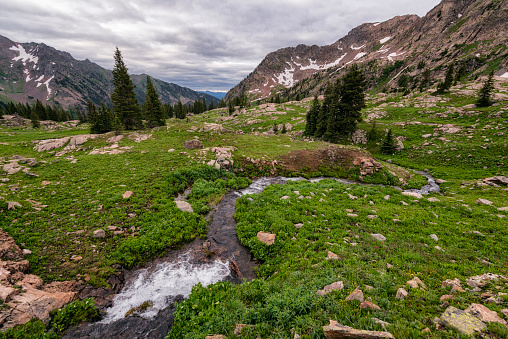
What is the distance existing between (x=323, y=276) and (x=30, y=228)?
18536 mm

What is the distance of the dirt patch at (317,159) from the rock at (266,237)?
16.1 m

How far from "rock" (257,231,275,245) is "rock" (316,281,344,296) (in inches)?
202

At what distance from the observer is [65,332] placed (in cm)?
739

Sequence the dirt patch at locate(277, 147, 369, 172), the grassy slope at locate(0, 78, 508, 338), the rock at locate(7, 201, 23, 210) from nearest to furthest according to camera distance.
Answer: the grassy slope at locate(0, 78, 508, 338), the rock at locate(7, 201, 23, 210), the dirt patch at locate(277, 147, 369, 172)

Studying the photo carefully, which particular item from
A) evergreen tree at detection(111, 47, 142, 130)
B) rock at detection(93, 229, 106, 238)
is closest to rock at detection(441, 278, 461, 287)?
rock at detection(93, 229, 106, 238)

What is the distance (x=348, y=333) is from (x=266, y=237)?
8185 mm

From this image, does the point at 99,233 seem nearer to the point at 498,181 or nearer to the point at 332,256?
the point at 332,256

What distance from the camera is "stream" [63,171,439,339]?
7.84 m

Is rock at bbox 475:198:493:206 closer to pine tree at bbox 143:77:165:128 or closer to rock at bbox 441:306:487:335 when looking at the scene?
rock at bbox 441:306:487:335

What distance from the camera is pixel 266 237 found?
41.6ft

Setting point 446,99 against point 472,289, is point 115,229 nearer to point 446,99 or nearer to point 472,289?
point 472,289

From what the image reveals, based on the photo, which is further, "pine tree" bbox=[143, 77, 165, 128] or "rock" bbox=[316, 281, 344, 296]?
"pine tree" bbox=[143, 77, 165, 128]

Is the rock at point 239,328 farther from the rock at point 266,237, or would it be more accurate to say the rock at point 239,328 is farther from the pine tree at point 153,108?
the pine tree at point 153,108

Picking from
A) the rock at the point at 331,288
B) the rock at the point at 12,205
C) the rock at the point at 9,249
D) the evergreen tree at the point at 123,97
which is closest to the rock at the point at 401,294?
the rock at the point at 331,288
